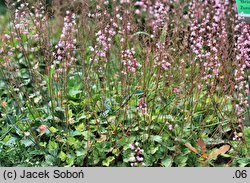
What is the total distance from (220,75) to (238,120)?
667 millimetres

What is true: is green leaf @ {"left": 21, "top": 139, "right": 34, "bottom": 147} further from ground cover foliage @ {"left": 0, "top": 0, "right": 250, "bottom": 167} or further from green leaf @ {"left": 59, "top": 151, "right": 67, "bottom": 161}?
green leaf @ {"left": 59, "top": 151, "right": 67, "bottom": 161}

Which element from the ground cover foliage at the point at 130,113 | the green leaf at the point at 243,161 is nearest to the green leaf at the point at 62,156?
the ground cover foliage at the point at 130,113

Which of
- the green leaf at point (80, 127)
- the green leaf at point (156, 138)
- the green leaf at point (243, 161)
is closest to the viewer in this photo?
the green leaf at point (243, 161)

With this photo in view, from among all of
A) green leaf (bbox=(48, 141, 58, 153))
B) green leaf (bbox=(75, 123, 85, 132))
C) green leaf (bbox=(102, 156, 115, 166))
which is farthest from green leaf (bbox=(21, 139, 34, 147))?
green leaf (bbox=(102, 156, 115, 166))

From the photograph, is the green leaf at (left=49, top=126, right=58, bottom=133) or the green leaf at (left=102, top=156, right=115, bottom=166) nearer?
the green leaf at (left=102, top=156, right=115, bottom=166)

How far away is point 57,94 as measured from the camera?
4.13m

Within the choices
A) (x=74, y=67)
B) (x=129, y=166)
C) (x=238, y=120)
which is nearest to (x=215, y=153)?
(x=238, y=120)

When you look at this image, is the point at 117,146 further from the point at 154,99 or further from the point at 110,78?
the point at 110,78

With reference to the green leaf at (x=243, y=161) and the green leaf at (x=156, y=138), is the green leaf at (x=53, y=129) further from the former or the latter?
the green leaf at (x=243, y=161)

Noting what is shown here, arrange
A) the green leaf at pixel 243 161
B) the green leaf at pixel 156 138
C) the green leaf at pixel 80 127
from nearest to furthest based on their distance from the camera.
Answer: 1. the green leaf at pixel 243 161
2. the green leaf at pixel 156 138
3. the green leaf at pixel 80 127

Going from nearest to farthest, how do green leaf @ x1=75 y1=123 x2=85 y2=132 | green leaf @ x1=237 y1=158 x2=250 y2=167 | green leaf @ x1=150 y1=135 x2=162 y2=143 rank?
1. green leaf @ x1=237 y1=158 x2=250 y2=167
2. green leaf @ x1=150 y1=135 x2=162 y2=143
3. green leaf @ x1=75 y1=123 x2=85 y2=132

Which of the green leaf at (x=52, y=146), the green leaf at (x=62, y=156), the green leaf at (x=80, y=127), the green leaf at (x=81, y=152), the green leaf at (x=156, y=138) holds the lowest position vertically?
the green leaf at (x=62, y=156)

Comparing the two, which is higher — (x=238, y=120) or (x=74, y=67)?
(x=74, y=67)
